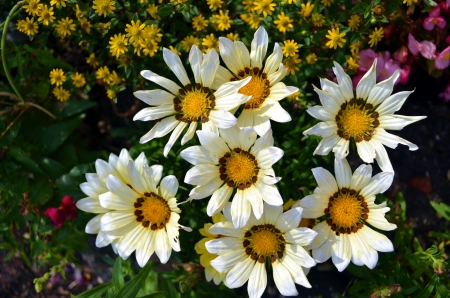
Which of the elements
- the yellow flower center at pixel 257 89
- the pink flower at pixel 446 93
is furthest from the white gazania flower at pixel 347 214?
the pink flower at pixel 446 93

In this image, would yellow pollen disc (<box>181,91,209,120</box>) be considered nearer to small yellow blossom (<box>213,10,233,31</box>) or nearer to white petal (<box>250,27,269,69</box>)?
white petal (<box>250,27,269,69</box>)

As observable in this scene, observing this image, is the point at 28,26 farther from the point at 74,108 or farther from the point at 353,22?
the point at 353,22

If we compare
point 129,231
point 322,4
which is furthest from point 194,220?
point 322,4

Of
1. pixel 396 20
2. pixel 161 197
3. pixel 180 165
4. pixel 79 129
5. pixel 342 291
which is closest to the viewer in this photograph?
pixel 161 197

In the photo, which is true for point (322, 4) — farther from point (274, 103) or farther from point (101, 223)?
point (101, 223)

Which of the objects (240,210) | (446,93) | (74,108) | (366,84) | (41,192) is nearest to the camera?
(240,210)

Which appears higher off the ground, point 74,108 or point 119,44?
point 119,44

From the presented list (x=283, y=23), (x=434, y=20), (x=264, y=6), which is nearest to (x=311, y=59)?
(x=283, y=23)
